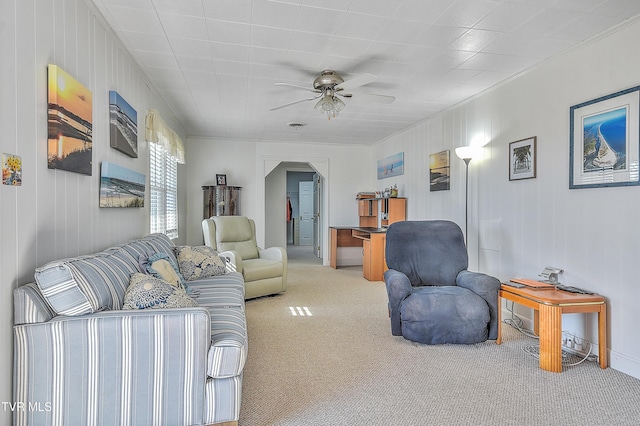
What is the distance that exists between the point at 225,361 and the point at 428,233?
7.91 feet

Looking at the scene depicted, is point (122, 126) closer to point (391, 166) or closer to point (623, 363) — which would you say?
point (623, 363)

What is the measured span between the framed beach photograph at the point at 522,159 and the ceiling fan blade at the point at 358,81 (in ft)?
5.20

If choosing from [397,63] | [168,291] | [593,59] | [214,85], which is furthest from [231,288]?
[593,59]

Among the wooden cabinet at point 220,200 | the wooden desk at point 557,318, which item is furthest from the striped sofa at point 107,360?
the wooden cabinet at point 220,200

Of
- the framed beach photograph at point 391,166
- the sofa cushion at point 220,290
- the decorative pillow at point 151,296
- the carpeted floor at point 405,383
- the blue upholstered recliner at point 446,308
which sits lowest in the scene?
the carpeted floor at point 405,383

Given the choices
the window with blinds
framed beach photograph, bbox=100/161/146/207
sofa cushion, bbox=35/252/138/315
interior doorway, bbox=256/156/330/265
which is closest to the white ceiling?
the window with blinds

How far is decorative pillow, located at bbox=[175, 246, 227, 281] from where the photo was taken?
3398 mm

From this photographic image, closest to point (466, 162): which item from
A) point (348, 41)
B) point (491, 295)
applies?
point (491, 295)

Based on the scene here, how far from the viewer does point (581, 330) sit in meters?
2.95

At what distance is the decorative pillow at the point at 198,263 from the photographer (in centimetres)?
340

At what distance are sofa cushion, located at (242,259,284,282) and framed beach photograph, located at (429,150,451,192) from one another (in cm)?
231

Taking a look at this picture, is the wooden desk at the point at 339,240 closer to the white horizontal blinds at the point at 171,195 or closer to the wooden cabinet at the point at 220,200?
the wooden cabinet at the point at 220,200

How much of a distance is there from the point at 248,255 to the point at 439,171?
275 cm

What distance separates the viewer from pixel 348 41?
2.90 m
